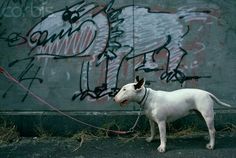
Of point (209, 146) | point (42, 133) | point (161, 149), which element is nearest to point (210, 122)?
point (209, 146)

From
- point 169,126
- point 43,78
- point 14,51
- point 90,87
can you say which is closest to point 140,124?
point 169,126

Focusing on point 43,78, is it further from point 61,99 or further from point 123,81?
point 123,81

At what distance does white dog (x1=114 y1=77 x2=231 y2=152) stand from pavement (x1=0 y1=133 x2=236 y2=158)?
231 mm

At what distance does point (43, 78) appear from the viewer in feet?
25.1

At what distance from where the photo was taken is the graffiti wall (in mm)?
7547

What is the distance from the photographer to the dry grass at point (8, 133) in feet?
23.8

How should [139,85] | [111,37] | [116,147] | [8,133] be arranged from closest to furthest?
[139,85] → [116,147] → [8,133] → [111,37]

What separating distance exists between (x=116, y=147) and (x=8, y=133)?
2.00m

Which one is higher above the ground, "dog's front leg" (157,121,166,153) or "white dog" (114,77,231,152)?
"white dog" (114,77,231,152)

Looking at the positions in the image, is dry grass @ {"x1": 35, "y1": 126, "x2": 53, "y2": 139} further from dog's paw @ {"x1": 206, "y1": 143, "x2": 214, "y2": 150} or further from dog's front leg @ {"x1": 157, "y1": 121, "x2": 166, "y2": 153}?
dog's paw @ {"x1": 206, "y1": 143, "x2": 214, "y2": 150}

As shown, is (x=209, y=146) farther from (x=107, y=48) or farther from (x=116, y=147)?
(x=107, y=48)

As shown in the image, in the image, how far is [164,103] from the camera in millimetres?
6512

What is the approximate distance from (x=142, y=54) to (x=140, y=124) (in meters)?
1.29

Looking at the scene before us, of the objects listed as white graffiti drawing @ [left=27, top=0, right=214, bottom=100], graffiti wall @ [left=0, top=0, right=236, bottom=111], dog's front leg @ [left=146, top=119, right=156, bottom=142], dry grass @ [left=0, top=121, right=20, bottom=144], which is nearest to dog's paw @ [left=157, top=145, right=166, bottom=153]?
dog's front leg @ [left=146, top=119, right=156, bottom=142]
